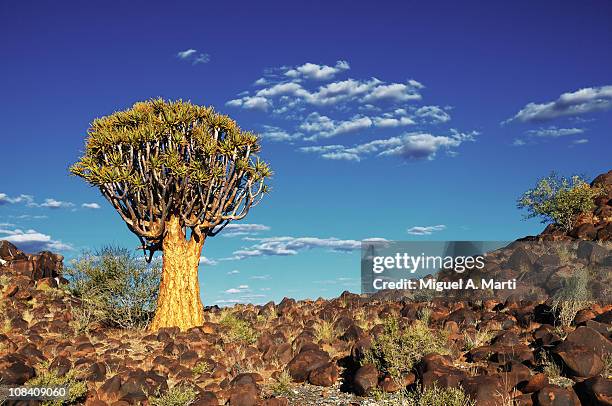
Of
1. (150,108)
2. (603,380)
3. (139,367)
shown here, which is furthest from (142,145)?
(603,380)

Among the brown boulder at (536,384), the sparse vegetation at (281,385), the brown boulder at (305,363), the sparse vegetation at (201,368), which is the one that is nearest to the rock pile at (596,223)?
the brown boulder at (536,384)

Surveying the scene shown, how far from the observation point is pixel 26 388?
10.6 metres

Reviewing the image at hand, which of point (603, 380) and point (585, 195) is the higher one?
point (585, 195)

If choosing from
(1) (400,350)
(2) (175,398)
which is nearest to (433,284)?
(1) (400,350)

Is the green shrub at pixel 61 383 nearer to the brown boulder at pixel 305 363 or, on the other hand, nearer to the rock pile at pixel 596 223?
the brown boulder at pixel 305 363

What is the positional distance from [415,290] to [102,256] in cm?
1293

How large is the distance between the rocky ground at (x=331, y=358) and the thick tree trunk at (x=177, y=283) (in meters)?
0.69

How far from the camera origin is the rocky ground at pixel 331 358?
387 inches

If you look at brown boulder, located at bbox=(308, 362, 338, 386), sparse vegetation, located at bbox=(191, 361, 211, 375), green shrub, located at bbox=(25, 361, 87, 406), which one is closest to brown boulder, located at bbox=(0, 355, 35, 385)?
green shrub, located at bbox=(25, 361, 87, 406)

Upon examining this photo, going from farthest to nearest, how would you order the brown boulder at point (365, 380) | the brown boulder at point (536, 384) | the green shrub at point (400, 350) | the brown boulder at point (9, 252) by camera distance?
the brown boulder at point (9, 252) → the green shrub at point (400, 350) → the brown boulder at point (365, 380) → the brown boulder at point (536, 384)

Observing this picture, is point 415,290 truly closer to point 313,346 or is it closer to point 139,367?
point 313,346

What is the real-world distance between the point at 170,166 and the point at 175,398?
815cm

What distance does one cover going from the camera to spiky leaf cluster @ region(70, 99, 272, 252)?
1661 cm

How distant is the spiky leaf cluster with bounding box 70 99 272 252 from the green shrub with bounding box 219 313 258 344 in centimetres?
296
